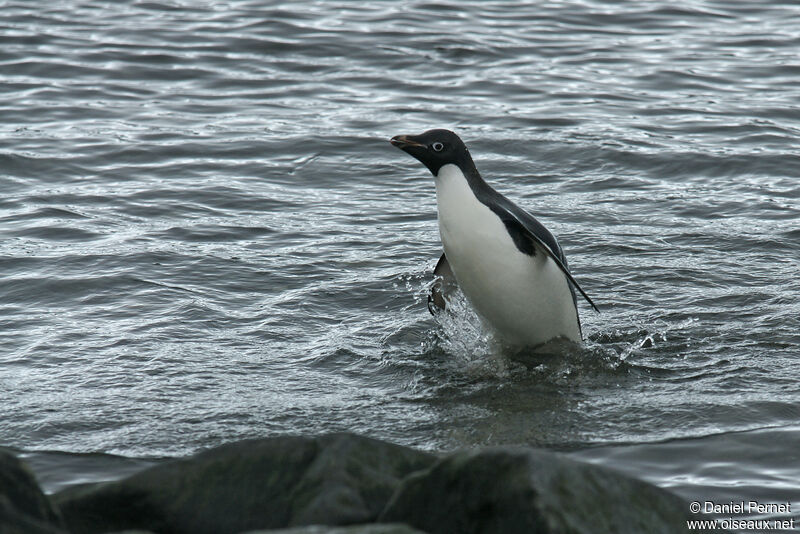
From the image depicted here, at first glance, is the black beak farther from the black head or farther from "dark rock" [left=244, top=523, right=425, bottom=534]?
"dark rock" [left=244, top=523, right=425, bottom=534]

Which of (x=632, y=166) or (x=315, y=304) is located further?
(x=632, y=166)

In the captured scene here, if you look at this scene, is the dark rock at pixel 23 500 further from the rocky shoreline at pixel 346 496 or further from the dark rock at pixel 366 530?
the dark rock at pixel 366 530

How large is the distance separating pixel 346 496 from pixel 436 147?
2.72 m

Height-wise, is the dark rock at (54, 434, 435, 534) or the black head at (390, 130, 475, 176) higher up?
the black head at (390, 130, 475, 176)

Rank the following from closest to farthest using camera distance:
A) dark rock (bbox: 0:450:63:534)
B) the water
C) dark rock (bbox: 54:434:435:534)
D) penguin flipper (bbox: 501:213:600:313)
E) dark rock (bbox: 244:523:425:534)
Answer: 1. dark rock (bbox: 244:523:425:534)
2. dark rock (bbox: 0:450:63:534)
3. dark rock (bbox: 54:434:435:534)
4. the water
5. penguin flipper (bbox: 501:213:600:313)

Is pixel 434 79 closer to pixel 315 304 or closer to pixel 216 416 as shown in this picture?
pixel 315 304

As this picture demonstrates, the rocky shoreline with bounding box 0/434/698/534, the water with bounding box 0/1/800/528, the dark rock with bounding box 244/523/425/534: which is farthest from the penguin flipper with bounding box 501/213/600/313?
the dark rock with bounding box 244/523/425/534

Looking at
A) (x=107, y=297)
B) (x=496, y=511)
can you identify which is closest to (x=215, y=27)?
(x=107, y=297)

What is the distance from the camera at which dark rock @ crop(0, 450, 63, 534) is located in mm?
3131

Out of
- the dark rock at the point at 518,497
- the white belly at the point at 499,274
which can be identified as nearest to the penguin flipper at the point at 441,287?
the white belly at the point at 499,274

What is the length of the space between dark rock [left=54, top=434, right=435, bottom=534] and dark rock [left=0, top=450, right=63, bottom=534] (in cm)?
24

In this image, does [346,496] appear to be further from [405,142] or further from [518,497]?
[405,142]

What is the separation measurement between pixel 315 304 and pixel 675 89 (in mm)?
6876

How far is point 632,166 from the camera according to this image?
9.80 meters
